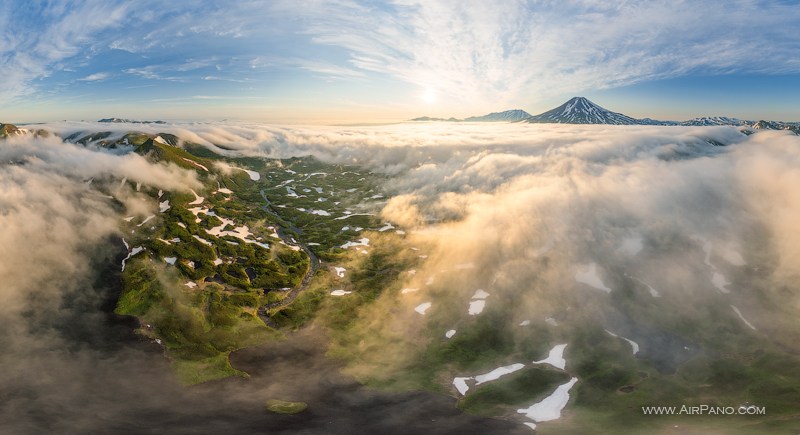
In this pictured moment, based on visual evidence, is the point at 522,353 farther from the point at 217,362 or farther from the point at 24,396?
the point at 24,396

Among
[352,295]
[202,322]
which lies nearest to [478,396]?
[352,295]

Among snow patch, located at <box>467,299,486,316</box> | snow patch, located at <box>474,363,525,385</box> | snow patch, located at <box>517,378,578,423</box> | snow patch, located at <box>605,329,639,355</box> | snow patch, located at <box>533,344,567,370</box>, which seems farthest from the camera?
snow patch, located at <box>467,299,486,316</box>

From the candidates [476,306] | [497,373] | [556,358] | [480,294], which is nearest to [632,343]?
[556,358]

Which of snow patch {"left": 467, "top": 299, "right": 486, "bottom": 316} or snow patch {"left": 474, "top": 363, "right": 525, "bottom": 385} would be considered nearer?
snow patch {"left": 474, "top": 363, "right": 525, "bottom": 385}

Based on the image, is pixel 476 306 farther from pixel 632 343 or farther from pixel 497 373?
pixel 632 343

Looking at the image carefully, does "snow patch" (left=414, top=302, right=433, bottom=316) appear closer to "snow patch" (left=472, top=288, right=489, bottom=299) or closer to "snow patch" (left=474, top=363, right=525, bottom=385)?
"snow patch" (left=472, top=288, right=489, bottom=299)

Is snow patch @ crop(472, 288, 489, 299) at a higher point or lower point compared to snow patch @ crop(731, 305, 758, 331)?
higher

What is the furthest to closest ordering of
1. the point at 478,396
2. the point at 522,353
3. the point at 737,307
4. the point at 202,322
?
1. the point at 737,307
2. the point at 202,322
3. the point at 522,353
4. the point at 478,396

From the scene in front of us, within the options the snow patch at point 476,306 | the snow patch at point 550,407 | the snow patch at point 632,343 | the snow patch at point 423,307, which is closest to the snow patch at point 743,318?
the snow patch at point 632,343

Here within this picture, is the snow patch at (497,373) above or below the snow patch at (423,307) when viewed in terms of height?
below

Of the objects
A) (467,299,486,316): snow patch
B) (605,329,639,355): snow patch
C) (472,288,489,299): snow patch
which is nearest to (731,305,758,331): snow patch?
(605,329,639,355): snow patch

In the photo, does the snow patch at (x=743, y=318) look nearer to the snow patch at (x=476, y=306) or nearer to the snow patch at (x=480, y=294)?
Answer: the snow patch at (x=480, y=294)
